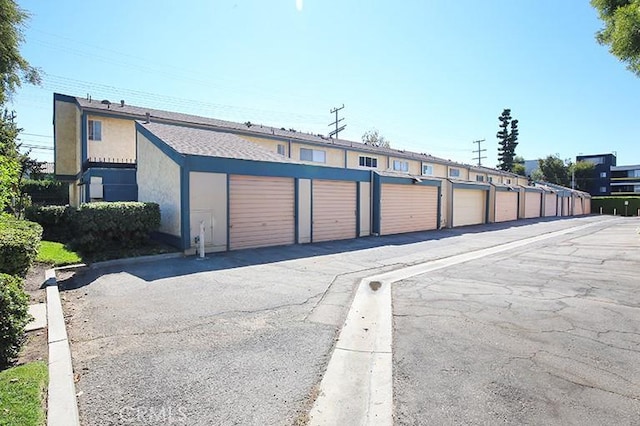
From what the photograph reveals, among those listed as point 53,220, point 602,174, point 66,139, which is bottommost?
point 53,220

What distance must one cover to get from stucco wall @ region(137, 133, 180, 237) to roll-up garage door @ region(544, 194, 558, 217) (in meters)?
41.1

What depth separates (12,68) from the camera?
1255 centimetres

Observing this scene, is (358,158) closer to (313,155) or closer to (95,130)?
(313,155)

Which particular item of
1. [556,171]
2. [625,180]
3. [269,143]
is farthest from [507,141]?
[269,143]

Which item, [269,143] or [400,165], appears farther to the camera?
[400,165]

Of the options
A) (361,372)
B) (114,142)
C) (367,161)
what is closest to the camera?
(361,372)

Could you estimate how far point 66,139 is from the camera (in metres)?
20.8

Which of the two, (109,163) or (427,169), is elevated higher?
(427,169)

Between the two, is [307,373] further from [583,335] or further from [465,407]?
[583,335]

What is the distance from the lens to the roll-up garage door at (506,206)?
30.0m

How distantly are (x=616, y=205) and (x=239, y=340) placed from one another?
219 feet

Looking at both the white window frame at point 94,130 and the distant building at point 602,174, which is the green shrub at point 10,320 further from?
the distant building at point 602,174

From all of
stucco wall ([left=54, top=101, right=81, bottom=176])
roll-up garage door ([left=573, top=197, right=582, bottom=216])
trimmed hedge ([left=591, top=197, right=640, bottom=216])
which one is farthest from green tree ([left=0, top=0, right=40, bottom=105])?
trimmed hedge ([left=591, top=197, right=640, bottom=216])

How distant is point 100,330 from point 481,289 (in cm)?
705
